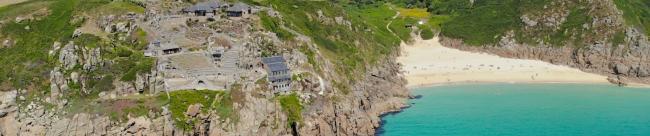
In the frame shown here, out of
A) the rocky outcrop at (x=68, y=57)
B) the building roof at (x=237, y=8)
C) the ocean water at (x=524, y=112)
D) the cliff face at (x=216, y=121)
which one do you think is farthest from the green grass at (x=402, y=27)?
the rocky outcrop at (x=68, y=57)

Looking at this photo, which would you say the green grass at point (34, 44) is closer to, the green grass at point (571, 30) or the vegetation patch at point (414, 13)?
the green grass at point (571, 30)

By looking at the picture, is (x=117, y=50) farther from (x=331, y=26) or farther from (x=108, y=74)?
(x=331, y=26)

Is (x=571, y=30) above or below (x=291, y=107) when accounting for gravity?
above

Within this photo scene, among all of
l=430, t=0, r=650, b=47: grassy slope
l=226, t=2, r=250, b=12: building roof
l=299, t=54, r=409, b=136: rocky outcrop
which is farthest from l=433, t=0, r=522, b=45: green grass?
l=226, t=2, r=250, b=12: building roof

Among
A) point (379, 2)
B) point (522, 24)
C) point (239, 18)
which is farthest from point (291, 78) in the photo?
point (379, 2)

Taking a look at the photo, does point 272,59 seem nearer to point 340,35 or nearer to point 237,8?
point 237,8

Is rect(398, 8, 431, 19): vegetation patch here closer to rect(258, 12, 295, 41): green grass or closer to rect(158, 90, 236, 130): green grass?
rect(258, 12, 295, 41): green grass

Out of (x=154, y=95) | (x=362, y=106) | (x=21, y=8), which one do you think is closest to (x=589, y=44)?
(x=362, y=106)
